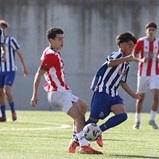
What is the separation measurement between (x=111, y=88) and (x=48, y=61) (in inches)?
38.3

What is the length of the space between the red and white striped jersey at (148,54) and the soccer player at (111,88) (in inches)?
210

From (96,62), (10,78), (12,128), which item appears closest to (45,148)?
(12,128)

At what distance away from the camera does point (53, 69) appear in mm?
10336

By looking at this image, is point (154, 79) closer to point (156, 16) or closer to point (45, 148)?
point (45, 148)

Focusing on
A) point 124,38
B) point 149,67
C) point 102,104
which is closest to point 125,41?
point 124,38

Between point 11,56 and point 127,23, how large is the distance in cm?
902

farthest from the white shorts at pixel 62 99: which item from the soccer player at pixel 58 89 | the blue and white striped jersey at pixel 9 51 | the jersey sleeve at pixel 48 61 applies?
the blue and white striped jersey at pixel 9 51

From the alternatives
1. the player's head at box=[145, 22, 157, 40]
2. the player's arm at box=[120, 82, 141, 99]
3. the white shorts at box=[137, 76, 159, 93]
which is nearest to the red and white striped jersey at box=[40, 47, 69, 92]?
the player's arm at box=[120, 82, 141, 99]

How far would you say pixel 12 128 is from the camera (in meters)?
14.4

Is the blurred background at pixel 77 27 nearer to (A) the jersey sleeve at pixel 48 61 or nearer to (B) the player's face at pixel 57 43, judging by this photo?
(B) the player's face at pixel 57 43

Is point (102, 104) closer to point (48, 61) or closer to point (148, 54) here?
point (48, 61)

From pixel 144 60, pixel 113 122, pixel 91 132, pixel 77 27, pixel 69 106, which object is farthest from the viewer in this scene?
pixel 77 27

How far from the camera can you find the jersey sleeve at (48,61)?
401 inches

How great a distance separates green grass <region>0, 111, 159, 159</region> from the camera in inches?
374
